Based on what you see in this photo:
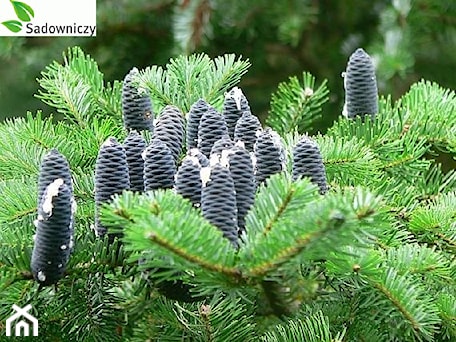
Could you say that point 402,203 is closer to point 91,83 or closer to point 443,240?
point 443,240

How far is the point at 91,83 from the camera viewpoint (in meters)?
0.92

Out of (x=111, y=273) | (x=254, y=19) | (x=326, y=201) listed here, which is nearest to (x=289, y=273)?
(x=326, y=201)

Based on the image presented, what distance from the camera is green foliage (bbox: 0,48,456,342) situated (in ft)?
1.74

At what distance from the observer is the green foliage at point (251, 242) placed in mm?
530

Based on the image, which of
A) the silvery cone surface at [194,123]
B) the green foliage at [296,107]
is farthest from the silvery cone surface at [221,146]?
the green foliage at [296,107]

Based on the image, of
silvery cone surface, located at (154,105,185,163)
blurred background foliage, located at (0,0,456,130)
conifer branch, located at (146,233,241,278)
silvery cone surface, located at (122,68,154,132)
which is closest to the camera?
conifer branch, located at (146,233,241,278)

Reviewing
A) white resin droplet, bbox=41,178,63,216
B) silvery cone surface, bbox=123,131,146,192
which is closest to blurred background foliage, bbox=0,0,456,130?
silvery cone surface, bbox=123,131,146,192

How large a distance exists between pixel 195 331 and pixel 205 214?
121 millimetres

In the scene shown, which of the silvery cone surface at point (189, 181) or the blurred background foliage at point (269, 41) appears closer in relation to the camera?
the silvery cone surface at point (189, 181)

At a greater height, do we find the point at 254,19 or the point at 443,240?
the point at 254,19

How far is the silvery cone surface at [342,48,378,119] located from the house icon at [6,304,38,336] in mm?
429

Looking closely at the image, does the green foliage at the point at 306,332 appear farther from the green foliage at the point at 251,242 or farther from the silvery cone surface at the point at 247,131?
the silvery cone surface at the point at 247,131

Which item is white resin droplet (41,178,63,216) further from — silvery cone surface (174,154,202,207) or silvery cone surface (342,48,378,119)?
silvery cone surface (342,48,378,119)

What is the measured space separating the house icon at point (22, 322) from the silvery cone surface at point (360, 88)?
0.43m
